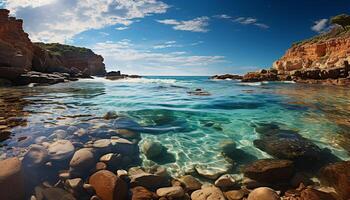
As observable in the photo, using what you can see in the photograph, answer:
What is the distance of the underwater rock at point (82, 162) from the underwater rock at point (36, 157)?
0.52 meters

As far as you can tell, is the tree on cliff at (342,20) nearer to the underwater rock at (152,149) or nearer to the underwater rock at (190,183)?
the underwater rock at (152,149)

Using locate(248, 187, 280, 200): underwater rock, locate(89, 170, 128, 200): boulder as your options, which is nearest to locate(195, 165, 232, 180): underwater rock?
locate(248, 187, 280, 200): underwater rock

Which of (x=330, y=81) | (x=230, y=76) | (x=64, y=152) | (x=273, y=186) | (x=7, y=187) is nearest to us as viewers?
(x=7, y=187)

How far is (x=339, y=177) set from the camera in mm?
4234

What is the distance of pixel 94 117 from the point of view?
8195 millimetres

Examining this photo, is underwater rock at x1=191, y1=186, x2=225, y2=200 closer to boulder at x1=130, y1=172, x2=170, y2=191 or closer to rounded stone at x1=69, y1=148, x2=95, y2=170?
boulder at x1=130, y1=172, x2=170, y2=191

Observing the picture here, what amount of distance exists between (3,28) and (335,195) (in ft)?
138

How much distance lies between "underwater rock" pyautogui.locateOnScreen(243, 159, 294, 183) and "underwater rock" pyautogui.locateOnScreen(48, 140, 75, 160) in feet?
11.5

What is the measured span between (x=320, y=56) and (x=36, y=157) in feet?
184

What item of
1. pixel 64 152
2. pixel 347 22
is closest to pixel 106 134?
pixel 64 152

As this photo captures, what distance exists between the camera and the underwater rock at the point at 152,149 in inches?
213

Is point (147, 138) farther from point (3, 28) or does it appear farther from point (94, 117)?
point (3, 28)

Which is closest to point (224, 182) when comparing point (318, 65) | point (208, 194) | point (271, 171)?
point (208, 194)

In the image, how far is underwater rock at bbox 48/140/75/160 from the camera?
184 inches
